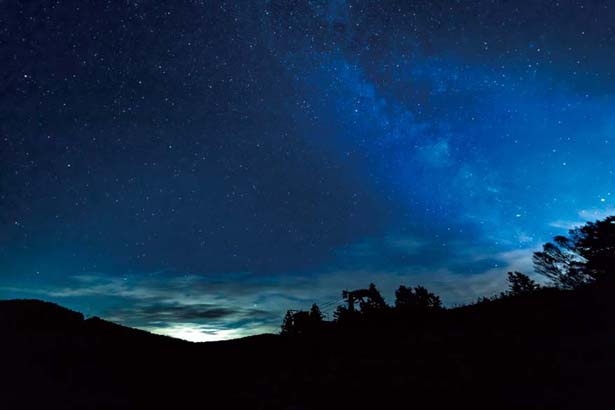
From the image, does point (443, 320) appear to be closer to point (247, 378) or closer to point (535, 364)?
point (535, 364)

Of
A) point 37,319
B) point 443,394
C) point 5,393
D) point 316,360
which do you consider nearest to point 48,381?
point 5,393

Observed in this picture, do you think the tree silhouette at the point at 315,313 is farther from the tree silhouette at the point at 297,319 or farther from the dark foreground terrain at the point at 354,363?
the dark foreground terrain at the point at 354,363

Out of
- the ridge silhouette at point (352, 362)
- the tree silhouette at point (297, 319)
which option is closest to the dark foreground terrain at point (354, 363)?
the ridge silhouette at point (352, 362)

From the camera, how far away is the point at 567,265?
2889 cm

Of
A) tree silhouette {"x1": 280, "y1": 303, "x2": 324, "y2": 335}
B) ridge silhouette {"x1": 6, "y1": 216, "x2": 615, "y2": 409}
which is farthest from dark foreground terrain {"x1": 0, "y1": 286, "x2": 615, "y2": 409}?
tree silhouette {"x1": 280, "y1": 303, "x2": 324, "y2": 335}

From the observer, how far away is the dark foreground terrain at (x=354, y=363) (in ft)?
26.3

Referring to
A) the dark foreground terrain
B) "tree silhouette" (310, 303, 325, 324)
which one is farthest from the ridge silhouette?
"tree silhouette" (310, 303, 325, 324)

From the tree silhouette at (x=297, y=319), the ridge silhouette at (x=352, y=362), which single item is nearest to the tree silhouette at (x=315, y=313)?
the tree silhouette at (x=297, y=319)

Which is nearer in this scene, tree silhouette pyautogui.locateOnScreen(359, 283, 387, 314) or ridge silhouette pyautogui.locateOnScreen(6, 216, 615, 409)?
ridge silhouette pyautogui.locateOnScreen(6, 216, 615, 409)

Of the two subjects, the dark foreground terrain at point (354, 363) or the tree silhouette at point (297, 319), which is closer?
the dark foreground terrain at point (354, 363)

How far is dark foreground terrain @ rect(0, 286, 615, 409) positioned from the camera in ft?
26.3

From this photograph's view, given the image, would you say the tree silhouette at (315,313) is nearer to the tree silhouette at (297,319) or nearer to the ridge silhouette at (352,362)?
the tree silhouette at (297,319)

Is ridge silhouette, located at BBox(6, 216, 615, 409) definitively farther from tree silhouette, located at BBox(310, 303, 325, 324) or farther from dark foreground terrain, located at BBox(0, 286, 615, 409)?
tree silhouette, located at BBox(310, 303, 325, 324)

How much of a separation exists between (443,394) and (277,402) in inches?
180
